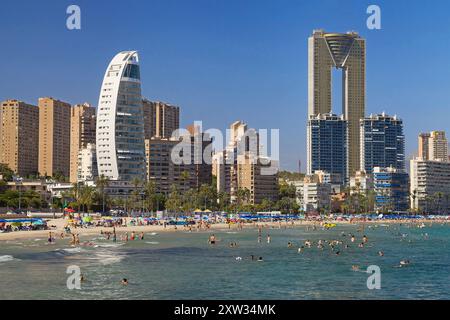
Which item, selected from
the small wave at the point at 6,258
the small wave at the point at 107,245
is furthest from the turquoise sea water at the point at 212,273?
the small wave at the point at 107,245

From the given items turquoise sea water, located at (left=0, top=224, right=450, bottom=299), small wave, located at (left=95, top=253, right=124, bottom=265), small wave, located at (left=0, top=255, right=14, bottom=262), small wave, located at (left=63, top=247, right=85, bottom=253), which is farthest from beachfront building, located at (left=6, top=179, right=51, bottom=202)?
small wave, located at (left=0, top=255, right=14, bottom=262)

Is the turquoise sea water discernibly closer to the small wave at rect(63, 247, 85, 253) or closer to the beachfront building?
the small wave at rect(63, 247, 85, 253)

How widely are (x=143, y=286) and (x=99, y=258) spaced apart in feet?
66.0

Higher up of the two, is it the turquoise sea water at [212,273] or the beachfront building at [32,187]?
the beachfront building at [32,187]

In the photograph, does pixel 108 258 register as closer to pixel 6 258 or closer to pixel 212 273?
pixel 6 258

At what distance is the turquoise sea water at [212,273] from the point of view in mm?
41531

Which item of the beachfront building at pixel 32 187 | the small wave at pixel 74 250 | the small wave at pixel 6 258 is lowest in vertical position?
the small wave at pixel 74 250

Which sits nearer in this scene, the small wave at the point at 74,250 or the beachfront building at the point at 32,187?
the small wave at the point at 74,250

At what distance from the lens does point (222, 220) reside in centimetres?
17112

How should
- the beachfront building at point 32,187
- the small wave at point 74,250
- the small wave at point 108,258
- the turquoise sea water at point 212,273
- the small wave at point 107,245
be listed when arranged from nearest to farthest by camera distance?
the turquoise sea water at point 212,273, the small wave at point 108,258, the small wave at point 74,250, the small wave at point 107,245, the beachfront building at point 32,187

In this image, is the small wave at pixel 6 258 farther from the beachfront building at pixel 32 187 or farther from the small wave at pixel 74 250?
the beachfront building at pixel 32 187

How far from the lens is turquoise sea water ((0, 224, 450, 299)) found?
41531mm
